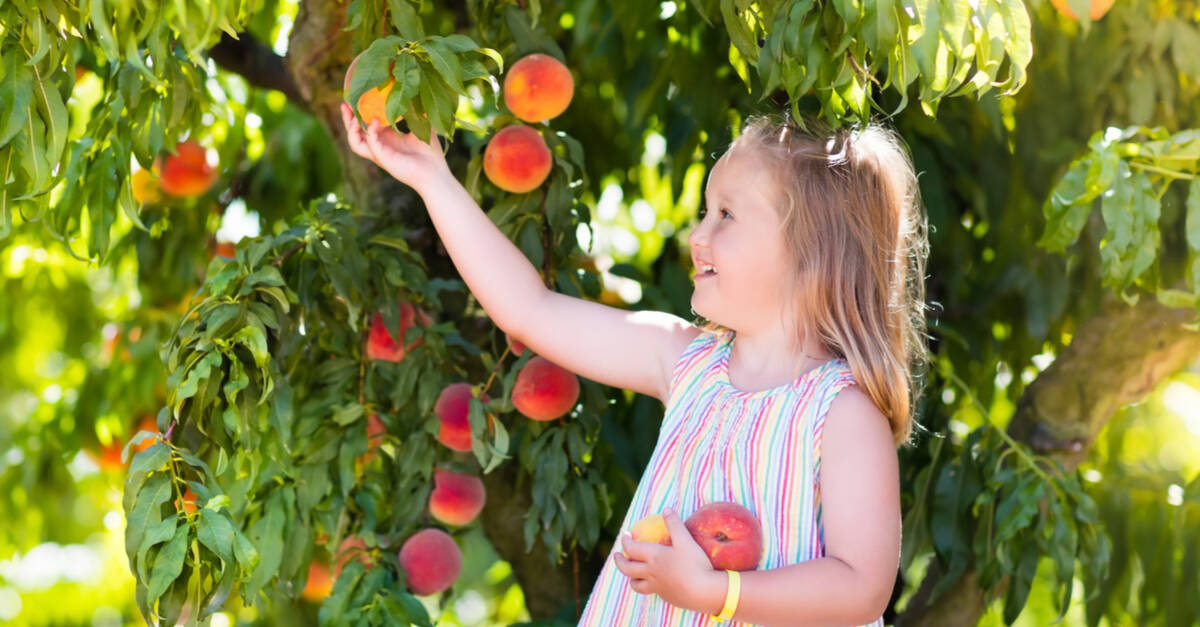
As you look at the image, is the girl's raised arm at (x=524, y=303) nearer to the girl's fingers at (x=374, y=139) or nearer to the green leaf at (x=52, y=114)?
the girl's fingers at (x=374, y=139)

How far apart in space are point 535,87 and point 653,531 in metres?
0.69

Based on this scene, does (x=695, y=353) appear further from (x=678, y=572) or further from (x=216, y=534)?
(x=216, y=534)

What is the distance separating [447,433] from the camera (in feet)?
6.15

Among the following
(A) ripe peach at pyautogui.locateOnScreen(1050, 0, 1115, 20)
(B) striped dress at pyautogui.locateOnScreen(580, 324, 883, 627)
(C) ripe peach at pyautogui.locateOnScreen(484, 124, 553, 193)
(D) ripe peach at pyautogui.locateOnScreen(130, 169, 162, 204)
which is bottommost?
(D) ripe peach at pyautogui.locateOnScreen(130, 169, 162, 204)

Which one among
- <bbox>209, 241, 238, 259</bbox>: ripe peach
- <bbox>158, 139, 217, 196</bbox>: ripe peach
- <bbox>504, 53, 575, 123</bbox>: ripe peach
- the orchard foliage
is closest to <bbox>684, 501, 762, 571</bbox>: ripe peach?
the orchard foliage

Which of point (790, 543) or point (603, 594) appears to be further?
point (603, 594)

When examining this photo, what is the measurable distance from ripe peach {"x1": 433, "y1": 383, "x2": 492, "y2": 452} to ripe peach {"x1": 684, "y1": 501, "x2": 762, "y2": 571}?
2.06ft

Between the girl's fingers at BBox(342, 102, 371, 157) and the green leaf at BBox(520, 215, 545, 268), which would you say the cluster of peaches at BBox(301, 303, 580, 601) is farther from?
the girl's fingers at BBox(342, 102, 371, 157)

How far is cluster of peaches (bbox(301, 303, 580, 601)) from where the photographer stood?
175 cm

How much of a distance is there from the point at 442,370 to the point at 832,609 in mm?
881

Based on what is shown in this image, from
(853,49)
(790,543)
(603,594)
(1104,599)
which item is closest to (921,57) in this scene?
(853,49)

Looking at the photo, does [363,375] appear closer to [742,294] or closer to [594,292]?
[594,292]

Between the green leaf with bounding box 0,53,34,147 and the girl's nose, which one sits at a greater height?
the green leaf with bounding box 0,53,34,147

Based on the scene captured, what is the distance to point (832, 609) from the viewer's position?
1.26 m
